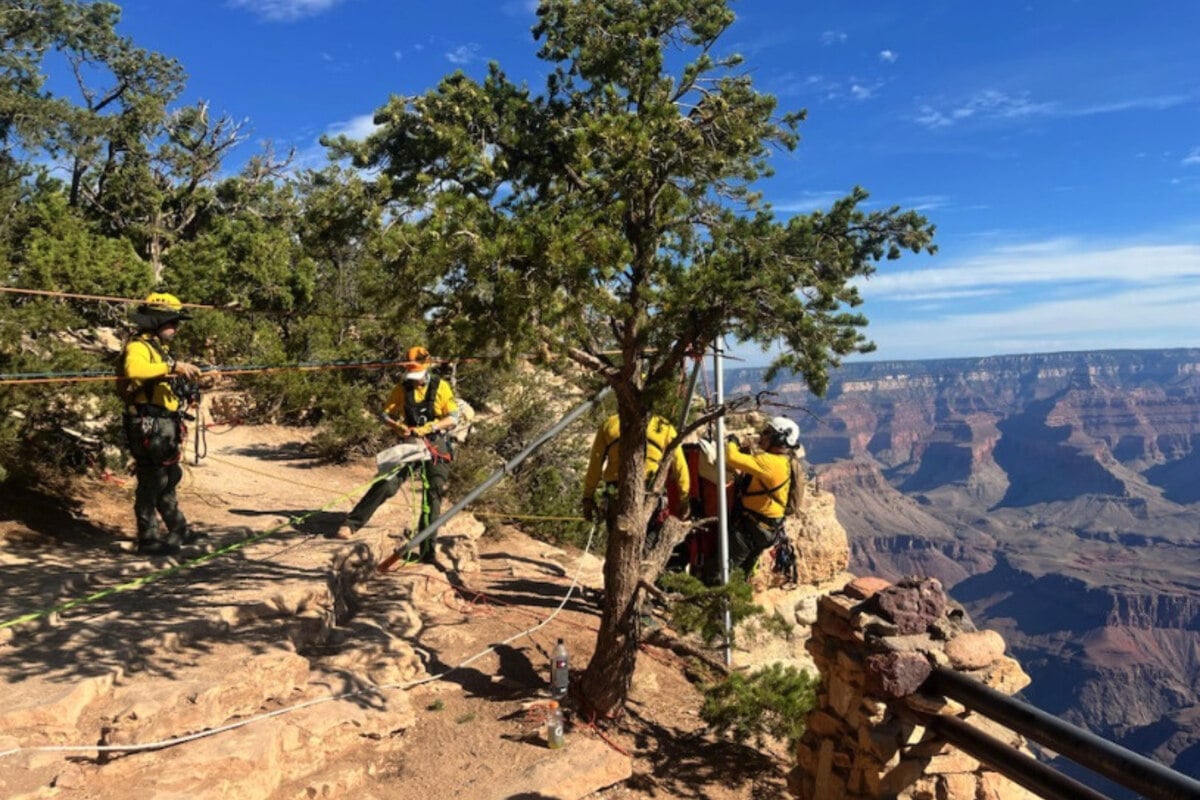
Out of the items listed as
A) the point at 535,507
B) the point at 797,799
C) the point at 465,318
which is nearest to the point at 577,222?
the point at 465,318

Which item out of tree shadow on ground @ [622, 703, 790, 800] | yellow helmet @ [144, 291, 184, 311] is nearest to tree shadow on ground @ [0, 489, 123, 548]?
yellow helmet @ [144, 291, 184, 311]

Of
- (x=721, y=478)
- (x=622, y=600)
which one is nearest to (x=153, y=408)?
(x=622, y=600)

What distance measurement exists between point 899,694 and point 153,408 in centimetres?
660

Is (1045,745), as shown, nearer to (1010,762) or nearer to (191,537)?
(1010,762)

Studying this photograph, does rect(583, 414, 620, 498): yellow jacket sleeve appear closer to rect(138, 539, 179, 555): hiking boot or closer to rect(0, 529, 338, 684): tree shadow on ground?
rect(0, 529, 338, 684): tree shadow on ground

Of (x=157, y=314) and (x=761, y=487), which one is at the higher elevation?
(x=157, y=314)

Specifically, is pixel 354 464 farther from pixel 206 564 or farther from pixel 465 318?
pixel 465 318

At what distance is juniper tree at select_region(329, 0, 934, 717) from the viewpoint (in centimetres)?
445

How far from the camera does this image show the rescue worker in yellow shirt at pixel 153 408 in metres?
6.83

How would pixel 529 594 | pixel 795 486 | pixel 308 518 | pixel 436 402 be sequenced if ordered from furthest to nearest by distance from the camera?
pixel 308 518 → pixel 529 594 → pixel 436 402 → pixel 795 486

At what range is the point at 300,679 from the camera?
18.0ft

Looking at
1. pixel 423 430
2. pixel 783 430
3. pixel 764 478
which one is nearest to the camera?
pixel 783 430

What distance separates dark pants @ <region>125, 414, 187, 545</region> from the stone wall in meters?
5.95

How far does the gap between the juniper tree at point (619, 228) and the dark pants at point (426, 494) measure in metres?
2.65
